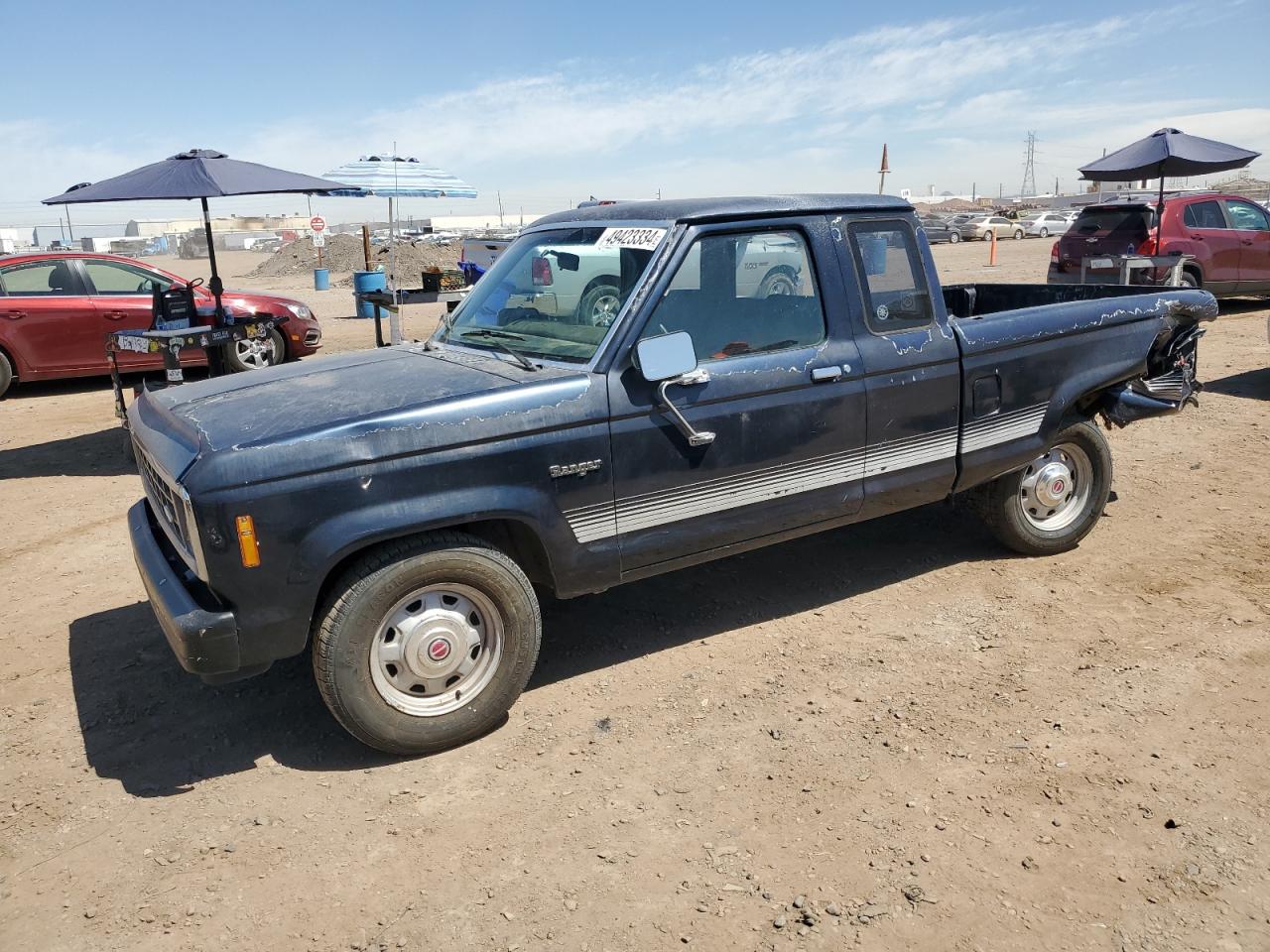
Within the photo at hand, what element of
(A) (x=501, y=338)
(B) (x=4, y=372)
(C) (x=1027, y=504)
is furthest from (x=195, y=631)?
(B) (x=4, y=372)

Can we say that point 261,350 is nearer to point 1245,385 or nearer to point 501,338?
point 501,338

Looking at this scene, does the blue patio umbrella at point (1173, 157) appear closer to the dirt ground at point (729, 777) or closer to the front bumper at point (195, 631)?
the dirt ground at point (729, 777)

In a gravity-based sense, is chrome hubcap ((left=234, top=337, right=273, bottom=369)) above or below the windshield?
below

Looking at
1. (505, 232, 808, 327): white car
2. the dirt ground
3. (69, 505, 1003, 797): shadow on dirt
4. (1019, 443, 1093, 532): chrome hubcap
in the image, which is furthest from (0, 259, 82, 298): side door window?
(1019, 443, 1093, 532): chrome hubcap

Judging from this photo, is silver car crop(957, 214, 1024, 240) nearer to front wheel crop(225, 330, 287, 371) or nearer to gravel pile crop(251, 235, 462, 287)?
gravel pile crop(251, 235, 462, 287)

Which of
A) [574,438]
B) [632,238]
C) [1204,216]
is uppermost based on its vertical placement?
[1204,216]

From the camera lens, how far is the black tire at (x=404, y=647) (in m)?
3.46

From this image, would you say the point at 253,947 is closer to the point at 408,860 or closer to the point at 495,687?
the point at 408,860

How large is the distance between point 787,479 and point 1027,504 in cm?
184

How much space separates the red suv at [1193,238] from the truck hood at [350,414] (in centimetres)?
1214

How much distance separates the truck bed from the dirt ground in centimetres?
147

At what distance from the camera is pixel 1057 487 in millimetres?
5391

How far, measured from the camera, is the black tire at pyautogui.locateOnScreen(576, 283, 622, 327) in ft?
13.3

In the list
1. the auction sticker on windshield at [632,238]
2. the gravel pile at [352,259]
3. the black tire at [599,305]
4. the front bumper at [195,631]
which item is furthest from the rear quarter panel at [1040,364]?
the gravel pile at [352,259]
